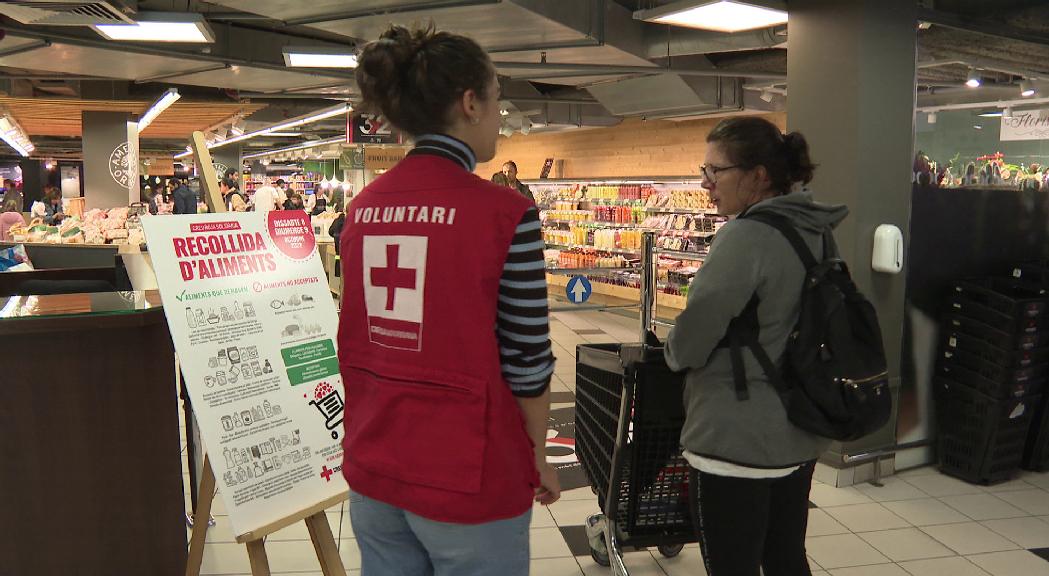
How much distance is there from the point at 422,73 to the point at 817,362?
1177 millimetres

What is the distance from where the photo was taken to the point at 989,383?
4.50 m

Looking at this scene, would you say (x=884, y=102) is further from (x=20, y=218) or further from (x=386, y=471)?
(x=20, y=218)

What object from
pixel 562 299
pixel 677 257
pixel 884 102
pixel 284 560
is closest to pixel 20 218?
pixel 562 299

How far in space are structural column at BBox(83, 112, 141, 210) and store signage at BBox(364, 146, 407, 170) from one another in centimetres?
635

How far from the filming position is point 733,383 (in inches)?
78.4

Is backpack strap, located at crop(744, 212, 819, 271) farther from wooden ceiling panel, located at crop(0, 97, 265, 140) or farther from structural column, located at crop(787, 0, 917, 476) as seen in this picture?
wooden ceiling panel, located at crop(0, 97, 265, 140)

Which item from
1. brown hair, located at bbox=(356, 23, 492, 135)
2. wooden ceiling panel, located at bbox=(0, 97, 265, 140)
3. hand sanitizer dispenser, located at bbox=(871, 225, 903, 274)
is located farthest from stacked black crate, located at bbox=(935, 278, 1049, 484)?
wooden ceiling panel, located at bbox=(0, 97, 265, 140)

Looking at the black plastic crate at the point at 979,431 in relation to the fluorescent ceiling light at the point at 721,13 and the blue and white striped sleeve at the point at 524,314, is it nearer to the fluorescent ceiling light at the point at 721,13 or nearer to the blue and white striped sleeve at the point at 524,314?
the fluorescent ceiling light at the point at 721,13

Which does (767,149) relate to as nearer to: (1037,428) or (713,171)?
(713,171)

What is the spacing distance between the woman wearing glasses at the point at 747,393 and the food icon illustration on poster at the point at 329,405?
1270 mm

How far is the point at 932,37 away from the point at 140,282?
245 inches

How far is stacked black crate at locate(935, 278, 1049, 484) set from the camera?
14.6ft

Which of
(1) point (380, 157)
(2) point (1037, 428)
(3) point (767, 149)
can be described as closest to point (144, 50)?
(3) point (767, 149)

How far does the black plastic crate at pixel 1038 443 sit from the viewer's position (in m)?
4.75
